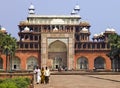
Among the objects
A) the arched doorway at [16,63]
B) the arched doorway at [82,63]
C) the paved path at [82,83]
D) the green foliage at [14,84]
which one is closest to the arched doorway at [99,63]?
the arched doorway at [82,63]

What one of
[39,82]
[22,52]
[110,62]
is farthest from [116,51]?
[39,82]

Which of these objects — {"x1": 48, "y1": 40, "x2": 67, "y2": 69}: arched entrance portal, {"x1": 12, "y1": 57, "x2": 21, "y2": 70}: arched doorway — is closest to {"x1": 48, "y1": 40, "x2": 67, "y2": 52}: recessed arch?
{"x1": 48, "y1": 40, "x2": 67, "y2": 69}: arched entrance portal

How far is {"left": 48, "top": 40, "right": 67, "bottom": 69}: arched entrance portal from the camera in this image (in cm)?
6881

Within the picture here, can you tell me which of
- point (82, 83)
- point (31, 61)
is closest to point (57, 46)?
point (31, 61)

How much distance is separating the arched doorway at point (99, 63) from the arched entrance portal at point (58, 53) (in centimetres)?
518

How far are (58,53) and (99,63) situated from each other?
6992 millimetres

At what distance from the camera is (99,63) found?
7006cm

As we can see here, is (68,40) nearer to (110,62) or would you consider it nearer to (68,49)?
(68,49)

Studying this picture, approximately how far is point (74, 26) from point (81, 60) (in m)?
8.57

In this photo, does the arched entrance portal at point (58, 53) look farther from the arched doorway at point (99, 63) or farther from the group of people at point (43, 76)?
the group of people at point (43, 76)

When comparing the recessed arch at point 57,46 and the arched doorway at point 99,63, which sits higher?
the recessed arch at point 57,46

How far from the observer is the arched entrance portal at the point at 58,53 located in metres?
68.8

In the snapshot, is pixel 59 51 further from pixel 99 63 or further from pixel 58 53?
pixel 99 63

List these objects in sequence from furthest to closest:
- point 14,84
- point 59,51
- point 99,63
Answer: point 99,63, point 59,51, point 14,84
